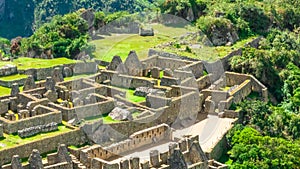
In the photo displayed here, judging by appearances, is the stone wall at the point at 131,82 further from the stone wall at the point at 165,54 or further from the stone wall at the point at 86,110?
the stone wall at the point at 165,54

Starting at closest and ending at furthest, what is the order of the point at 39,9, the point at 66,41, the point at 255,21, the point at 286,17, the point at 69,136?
the point at 69,136 → the point at 66,41 → the point at 255,21 → the point at 286,17 → the point at 39,9

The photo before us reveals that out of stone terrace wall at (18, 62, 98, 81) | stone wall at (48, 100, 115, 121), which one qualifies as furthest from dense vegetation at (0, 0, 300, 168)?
stone wall at (48, 100, 115, 121)

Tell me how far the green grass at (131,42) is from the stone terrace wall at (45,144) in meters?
16.5

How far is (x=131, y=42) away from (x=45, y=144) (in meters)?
25.4

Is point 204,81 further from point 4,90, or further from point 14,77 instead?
point 4,90

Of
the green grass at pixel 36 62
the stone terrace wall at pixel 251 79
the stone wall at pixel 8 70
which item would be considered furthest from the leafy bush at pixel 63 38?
the stone terrace wall at pixel 251 79

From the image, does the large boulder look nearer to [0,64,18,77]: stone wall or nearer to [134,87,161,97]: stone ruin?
[134,87,161,97]: stone ruin

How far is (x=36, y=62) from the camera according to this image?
192ft

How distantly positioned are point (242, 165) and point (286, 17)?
36364 millimetres

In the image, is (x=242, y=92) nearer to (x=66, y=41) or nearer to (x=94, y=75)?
(x=94, y=75)

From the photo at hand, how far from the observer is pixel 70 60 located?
197 ft

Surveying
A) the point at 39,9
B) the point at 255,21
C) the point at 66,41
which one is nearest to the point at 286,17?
the point at 255,21

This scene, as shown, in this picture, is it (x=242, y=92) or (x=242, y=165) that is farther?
(x=242, y=92)

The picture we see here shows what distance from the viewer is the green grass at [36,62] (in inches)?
2221
